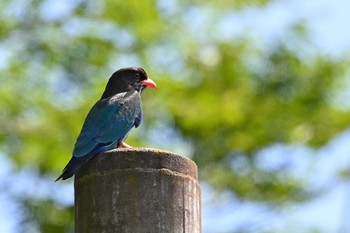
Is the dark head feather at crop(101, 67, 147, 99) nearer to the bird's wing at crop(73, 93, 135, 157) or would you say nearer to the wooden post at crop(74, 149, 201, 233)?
the bird's wing at crop(73, 93, 135, 157)

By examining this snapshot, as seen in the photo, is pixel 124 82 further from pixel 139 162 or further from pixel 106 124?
pixel 139 162

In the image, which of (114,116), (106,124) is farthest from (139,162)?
(114,116)

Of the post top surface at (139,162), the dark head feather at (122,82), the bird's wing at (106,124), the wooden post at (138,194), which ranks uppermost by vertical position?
the dark head feather at (122,82)

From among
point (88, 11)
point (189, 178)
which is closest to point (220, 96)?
point (88, 11)

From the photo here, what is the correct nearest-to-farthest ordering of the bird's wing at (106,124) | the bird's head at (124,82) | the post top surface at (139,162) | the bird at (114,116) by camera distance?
the post top surface at (139,162)
the bird at (114,116)
the bird's wing at (106,124)
the bird's head at (124,82)

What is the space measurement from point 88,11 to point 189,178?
11.3 metres

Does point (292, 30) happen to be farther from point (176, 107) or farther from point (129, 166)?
point (129, 166)

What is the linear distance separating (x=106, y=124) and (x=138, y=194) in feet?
8.50

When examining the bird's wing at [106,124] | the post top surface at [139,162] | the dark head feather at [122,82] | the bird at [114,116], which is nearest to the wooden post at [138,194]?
the post top surface at [139,162]

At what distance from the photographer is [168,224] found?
16.0 ft

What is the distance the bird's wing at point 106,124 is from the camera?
23.0ft

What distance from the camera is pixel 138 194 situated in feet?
16.1

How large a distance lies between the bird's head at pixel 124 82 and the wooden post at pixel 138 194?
3.28 metres

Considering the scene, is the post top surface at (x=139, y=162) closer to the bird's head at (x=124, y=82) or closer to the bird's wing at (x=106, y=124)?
the bird's wing at (x=106, y=124)
